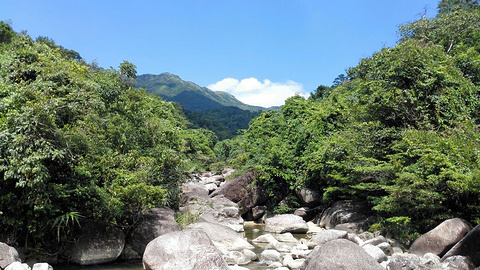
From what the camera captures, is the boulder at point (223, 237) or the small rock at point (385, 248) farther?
the boulder at point (223, 237)

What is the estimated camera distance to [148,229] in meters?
11.4

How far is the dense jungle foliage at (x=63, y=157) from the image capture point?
9.02 m

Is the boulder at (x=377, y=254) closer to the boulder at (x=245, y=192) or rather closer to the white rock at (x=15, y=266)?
the white rock at (x=15, y=266)

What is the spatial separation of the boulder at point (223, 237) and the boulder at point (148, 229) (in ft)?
3.34

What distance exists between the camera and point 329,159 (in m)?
16.9

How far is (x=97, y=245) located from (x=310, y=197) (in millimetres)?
11303

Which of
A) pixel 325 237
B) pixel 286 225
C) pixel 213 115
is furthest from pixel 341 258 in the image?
pixel 213 115

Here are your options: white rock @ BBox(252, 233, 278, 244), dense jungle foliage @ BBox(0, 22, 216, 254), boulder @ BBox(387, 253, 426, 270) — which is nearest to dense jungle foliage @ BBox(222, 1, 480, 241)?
boulder @ BBox(387, 253, 426, 270)

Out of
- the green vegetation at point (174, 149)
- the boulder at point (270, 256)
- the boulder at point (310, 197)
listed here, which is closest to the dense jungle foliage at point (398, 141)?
the green vegetation at point (174, 149)

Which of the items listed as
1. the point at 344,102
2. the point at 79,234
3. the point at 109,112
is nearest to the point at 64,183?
the point at 79,234

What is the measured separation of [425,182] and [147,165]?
9535 mm

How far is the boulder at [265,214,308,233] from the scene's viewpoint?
15773 mm

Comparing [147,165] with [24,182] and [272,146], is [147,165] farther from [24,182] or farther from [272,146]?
[272,146]

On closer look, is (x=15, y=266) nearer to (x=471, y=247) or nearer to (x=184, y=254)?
(x=184, y=254)
